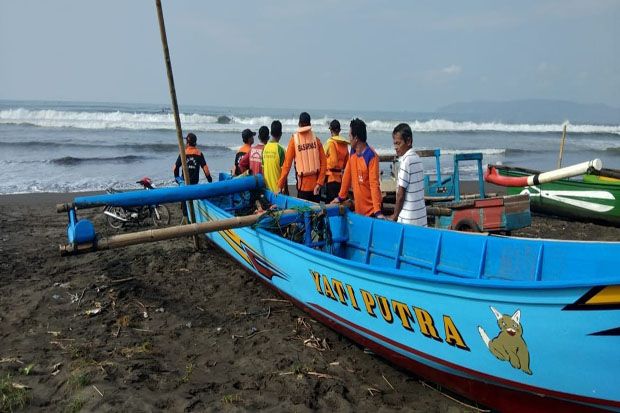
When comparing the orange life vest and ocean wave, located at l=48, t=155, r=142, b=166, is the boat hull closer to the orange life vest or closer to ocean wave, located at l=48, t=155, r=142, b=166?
the orange life vest

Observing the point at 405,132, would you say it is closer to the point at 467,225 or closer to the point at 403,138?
the point at 403,138

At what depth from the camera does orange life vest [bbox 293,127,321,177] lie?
704cm

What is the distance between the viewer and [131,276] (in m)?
6.91

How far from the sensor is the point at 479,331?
11.8ft

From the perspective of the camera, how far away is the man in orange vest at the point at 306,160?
278 inches

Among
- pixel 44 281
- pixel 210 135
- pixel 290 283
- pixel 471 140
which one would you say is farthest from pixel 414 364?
pixel 471 140

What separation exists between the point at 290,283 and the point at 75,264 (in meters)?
3.69

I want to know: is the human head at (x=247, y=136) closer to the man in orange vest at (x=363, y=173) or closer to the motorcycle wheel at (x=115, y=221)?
the motorcycle wheel at (x=115, y=221)

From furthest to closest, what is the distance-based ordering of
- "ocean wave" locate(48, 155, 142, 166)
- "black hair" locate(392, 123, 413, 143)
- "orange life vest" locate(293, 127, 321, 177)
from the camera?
"ocean wave" locate(48, 155, 142, 166), "orange life vest" locate(293, 127, 321, 177), "black hair" locate(392, 123, 413, 143)

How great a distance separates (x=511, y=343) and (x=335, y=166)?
4.62m

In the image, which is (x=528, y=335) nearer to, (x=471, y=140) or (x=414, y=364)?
(x=414, y=364)

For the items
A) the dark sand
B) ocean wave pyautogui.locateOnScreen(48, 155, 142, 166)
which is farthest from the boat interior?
ocean wave pyautogui.locateOnScreen(48, 155, 142, 166)

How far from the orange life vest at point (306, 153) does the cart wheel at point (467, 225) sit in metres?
2.32

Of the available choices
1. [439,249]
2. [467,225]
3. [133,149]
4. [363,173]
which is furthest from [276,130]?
[133,149]
